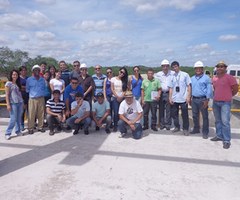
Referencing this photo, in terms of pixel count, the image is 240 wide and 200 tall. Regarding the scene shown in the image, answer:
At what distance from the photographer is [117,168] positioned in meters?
4.32

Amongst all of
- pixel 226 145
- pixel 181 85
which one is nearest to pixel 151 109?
pixel 181 85

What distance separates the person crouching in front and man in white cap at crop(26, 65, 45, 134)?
767mm

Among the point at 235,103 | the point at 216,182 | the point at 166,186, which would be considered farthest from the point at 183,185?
the point at 235,103

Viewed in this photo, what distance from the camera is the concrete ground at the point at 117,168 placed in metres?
3.51

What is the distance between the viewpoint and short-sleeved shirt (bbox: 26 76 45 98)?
629 centimetres

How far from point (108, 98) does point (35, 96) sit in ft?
6.05

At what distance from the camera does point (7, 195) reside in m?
3.41

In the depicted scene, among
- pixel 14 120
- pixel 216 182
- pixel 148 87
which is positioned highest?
A: pixel 148 87

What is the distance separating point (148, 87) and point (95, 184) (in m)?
3.45

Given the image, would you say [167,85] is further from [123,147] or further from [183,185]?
[183,185]

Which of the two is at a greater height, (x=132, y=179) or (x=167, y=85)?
(x=167, y=85)

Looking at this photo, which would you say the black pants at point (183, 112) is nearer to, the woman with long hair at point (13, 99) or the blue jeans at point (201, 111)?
the blue jeans at point (201, 111)

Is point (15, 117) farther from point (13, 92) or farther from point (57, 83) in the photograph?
point (57, 83)

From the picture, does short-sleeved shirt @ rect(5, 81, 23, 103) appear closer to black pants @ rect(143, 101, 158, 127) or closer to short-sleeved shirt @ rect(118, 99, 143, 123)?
short-sleeved shirt @ rect(118, 99, 143, 123)
